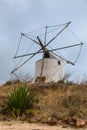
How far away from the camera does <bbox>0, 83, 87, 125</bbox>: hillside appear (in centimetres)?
1964

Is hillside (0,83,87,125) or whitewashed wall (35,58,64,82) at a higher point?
whitewashed wall (35,58,64,82)

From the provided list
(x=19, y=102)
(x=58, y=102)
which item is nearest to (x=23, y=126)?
(x=19, y=102)

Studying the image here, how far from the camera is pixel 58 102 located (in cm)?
2205

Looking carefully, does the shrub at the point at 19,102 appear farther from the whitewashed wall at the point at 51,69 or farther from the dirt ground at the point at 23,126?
the whitewashed wall at the point at 51,69

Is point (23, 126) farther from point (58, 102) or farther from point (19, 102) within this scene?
point (58, 102)

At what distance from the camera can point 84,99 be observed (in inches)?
875

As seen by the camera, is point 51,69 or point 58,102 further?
point 51,69

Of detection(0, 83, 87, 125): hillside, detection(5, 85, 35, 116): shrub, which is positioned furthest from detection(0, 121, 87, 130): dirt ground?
detection(5, 85, 35, 116): shrub

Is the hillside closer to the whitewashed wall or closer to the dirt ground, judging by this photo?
the dirt ground

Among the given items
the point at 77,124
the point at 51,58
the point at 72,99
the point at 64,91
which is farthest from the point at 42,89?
the point at 51,58

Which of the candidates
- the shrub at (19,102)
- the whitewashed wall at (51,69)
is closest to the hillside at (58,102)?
the shrub at (19,102)

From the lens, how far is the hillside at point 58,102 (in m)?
19.6

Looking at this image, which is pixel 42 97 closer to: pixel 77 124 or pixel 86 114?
pixel 86 114

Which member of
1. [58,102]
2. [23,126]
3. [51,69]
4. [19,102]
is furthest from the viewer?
[51,69]
